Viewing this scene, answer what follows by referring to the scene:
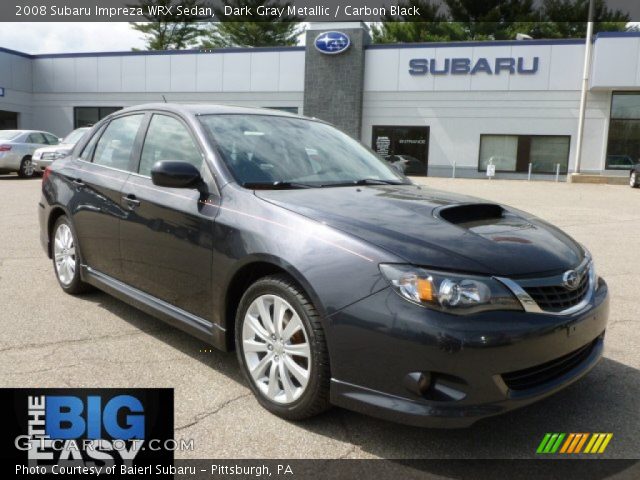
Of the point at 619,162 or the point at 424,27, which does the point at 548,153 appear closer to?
the point at 619,162

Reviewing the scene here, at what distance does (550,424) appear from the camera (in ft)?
9.98

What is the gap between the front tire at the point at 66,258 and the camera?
4.91 m

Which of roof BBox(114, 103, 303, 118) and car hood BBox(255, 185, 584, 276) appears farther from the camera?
roof BBox(114, 103, 303, 118)

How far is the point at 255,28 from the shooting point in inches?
1720

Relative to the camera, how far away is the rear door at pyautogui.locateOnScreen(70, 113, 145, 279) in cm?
425

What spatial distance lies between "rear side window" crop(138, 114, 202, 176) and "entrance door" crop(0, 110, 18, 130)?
3358cm

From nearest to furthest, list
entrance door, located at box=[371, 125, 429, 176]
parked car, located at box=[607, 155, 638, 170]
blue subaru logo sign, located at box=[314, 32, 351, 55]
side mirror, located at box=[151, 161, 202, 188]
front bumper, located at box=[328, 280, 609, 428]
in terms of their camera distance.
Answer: front bumper, located at box=[328, 280, 609, 428], side mirror, located at box=[151, 161, 202, 188], parked car, located at box=[607, 155, 638, 170], blue subaru logo sign, located at box=[314, 32, 351, 55], entrance door, located at box=[371, 125, 429, 176]

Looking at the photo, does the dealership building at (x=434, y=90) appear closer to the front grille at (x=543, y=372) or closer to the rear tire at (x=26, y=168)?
the rear tire at (x=26, y=168)

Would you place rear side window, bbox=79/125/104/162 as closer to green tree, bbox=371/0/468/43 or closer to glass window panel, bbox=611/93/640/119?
glass window panel, bbox=611/93/640/119

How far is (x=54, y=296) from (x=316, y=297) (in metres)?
3.32

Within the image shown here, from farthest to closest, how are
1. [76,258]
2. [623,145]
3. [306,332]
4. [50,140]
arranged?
[623,145], [50,140], [76,258], [306,332]

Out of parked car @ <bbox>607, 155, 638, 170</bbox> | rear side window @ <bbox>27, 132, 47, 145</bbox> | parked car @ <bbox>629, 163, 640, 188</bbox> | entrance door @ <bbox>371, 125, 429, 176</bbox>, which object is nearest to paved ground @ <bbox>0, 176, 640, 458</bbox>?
rear side window @ <bbox>27, 132, 47, 145</bbox>

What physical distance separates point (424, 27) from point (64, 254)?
39.1 metres

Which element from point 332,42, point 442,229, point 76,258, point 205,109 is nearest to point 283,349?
point 442,229
